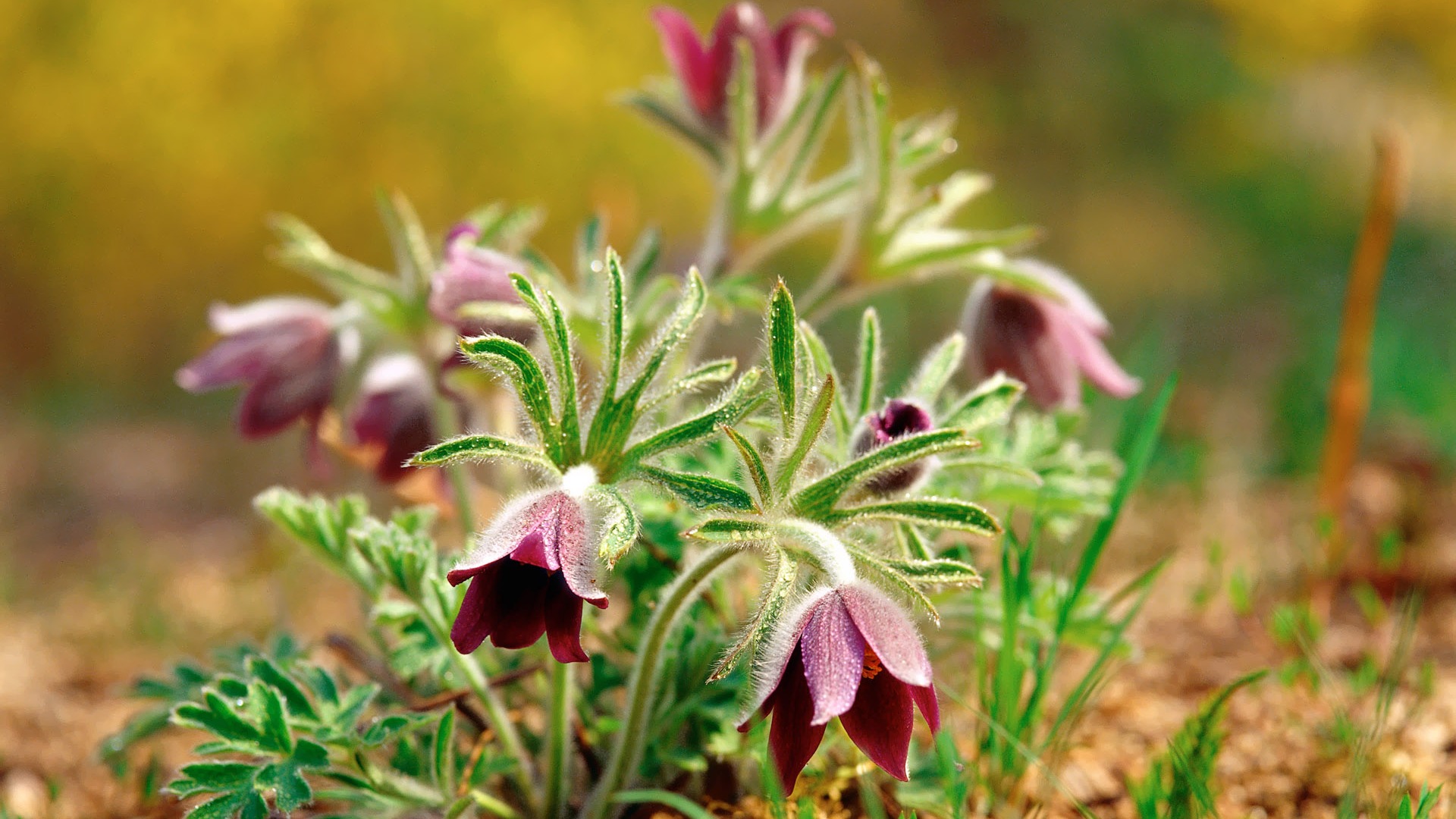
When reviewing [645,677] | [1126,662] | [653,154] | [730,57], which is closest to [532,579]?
[645,677]

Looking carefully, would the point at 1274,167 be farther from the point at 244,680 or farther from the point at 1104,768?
the point at 244,680

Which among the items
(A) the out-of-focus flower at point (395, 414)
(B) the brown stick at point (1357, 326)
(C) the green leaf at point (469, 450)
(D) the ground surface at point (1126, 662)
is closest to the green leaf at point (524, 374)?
(C) the green leaf at point (469, 450)

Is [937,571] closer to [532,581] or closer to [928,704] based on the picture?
[928,704]

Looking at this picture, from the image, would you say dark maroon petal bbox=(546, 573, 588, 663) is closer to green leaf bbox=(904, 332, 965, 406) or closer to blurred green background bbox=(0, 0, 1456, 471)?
green leaf bbox=(904, 332, 965, 406)

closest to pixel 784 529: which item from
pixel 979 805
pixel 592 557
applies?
pixel 592 557

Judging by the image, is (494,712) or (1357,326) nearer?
(494,712)
